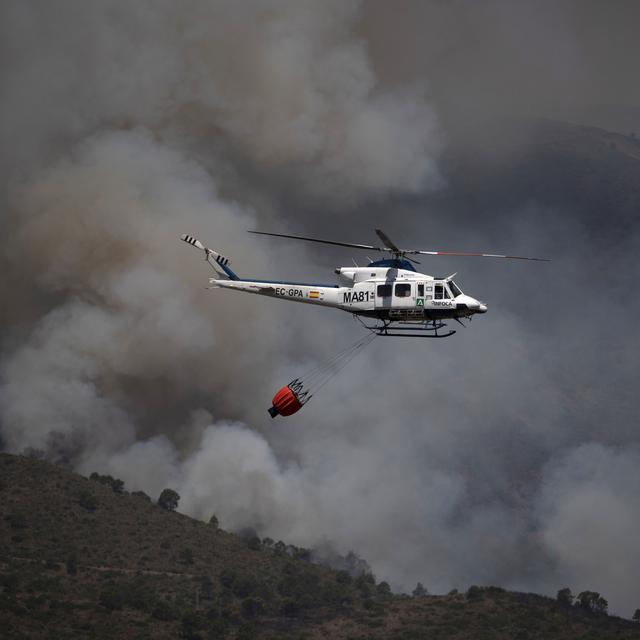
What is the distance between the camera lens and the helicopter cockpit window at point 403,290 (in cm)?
7969

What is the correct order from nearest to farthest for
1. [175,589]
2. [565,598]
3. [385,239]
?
[385,239]
[175,589]
[565,598]

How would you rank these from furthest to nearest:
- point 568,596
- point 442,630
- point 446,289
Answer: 1. point 568,596
2. point 442,630
3. point 446,289

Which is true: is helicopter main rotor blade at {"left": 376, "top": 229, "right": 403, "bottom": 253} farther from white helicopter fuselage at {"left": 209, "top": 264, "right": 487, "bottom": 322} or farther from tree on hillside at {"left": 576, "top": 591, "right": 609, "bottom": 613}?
tree on hillside at {"left": 576, "top": 591, "right": 609, "bottom": 613}

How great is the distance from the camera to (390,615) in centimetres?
15675

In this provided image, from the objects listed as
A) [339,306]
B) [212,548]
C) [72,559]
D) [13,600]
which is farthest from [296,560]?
[339,306]

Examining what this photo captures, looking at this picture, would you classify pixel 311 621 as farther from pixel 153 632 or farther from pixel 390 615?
pixel 153 632

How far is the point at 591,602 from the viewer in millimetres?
164875

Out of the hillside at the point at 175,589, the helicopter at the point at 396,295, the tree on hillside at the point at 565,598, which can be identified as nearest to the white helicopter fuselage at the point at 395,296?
the helicopter at the point at 396,295

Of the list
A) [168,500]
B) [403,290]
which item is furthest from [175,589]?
[403,290]

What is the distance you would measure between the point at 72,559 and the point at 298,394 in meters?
80.2

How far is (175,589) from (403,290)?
8607 cm

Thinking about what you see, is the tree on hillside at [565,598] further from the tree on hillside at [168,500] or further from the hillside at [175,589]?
the tree on hillside at [168,500]

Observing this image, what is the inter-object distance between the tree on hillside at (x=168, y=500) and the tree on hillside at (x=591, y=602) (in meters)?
54.7

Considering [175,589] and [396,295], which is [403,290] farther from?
[175,589]
